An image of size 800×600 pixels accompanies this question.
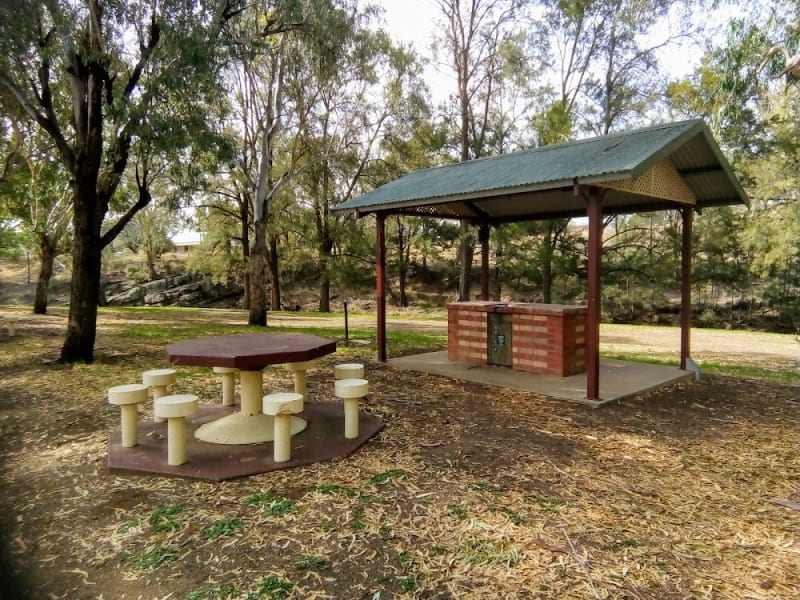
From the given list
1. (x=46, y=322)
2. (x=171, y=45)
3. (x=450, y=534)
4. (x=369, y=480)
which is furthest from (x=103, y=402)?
(x=46, y=322)

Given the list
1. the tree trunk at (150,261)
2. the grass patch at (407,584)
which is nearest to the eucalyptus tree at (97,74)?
the grass patch at (407,584)

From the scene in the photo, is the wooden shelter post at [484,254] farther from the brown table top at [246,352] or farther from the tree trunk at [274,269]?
the tree trunk at [274,269]

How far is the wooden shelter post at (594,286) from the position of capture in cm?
532

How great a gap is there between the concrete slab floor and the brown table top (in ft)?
9.17

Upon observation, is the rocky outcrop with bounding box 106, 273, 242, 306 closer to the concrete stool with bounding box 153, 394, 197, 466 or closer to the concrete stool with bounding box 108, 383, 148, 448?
the concrete stool with bounding box 108, 383, 148, 448

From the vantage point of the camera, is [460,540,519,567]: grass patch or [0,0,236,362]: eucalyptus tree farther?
[0,0,236,362]: eucalyptus tree

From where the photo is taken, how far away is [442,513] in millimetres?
2949

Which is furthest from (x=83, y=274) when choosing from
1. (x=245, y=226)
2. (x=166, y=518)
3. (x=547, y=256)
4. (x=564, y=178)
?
(x=245, y=226)

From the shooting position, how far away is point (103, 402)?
544cm

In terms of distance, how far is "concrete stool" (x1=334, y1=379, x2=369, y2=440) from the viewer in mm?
4012

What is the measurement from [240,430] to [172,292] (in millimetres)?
27402

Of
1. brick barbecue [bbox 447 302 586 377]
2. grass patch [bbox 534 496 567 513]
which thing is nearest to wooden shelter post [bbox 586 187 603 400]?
brick barbecue [bbox 447 302 586 377]

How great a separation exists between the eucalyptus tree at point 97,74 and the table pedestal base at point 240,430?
4310 mm

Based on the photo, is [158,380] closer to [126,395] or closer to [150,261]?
[126,395]
